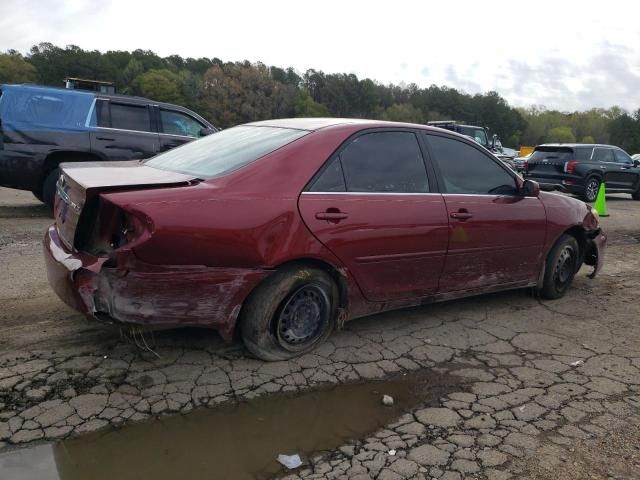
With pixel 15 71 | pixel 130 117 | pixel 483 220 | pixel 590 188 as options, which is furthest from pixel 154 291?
pixel 15 71

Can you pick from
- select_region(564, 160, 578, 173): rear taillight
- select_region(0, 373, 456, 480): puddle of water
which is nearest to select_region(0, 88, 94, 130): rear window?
select_region(0, 373, 456, 480): puddle of water

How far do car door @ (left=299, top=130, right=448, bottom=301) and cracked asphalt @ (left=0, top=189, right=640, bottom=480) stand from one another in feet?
1.76

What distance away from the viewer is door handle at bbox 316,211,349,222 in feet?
10.8

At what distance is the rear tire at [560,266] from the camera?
16.2 feet

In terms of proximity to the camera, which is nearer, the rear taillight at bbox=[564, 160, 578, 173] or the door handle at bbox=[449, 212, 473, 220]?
the door handle at bbox=[449, 212, 473, 220]

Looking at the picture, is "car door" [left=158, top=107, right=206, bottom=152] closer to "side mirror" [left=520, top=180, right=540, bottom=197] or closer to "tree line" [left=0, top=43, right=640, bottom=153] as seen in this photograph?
"side mirror" [left=520, top=180, right=540, bottom=197]

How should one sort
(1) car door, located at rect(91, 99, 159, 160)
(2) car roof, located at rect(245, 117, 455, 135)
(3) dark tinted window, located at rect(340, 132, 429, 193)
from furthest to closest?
1. (1) car door, located at rect(91, 99, 159, 160)
2. (2) car roof, located at rect(245, 117, 455, 135)
3. (3) dark tinted window, located at rect(340, 132, 429, 193)

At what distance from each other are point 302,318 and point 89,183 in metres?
1.53

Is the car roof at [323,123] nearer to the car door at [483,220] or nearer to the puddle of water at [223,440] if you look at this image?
the car door at [483,220]

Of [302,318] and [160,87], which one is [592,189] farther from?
[160,87]

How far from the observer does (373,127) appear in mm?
3809

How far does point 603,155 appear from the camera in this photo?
589 inches

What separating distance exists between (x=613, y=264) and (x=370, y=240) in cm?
483

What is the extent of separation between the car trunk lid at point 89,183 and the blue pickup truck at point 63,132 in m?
4.23
